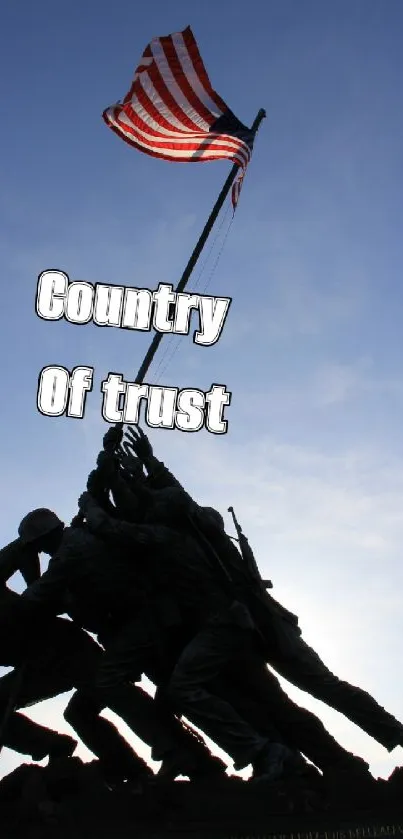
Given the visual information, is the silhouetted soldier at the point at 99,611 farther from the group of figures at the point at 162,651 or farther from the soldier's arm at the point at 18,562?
the soldier's arm at the point at 18,562

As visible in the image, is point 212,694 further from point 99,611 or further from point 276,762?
point 99,611

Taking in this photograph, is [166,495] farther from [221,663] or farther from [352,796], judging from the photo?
[352,796]

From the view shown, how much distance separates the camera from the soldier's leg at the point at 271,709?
395 inches

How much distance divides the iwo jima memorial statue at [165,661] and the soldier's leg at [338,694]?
1cm

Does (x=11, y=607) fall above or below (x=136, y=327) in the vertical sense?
below

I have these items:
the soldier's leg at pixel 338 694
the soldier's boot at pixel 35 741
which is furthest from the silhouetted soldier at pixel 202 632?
the soldier's boot at pixel 35 741

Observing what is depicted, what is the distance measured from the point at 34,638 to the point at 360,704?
131 inches

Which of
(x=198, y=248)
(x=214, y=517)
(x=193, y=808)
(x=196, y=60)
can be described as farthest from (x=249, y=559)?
(x=196, y=60)

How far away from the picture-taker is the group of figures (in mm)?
9805

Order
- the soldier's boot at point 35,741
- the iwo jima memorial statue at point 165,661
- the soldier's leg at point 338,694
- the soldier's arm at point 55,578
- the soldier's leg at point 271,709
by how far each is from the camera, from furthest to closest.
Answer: the soldier's arm at point 55,578 < the soldier's leg at point 271,709 < the soldier's boot at point 35,741 < the soldier's leg at point 338,694 < the iwo jima memorial statue at point 165,661

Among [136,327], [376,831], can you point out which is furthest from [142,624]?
[136,327]

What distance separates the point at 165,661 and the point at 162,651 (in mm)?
142

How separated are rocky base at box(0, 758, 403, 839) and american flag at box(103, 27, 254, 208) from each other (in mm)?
8393

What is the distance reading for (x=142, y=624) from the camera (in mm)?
10258
